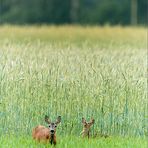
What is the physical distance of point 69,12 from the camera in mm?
38094

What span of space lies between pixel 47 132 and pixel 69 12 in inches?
1244

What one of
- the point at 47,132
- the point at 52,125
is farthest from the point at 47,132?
the point at 52,125

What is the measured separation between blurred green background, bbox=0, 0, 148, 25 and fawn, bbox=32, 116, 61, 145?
29.6 m

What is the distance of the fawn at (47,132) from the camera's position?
21.6 feet

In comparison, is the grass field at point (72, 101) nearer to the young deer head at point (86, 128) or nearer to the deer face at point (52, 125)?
the young deer head at point (86, 128)

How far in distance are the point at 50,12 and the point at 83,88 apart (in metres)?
30.0

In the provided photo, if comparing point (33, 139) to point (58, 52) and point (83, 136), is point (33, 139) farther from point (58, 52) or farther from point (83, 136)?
point (58, 52)

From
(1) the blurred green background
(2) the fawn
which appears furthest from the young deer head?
(1) the blurred green background

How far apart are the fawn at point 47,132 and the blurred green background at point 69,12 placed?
2957cm

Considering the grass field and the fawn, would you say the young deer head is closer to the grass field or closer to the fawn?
the grass field

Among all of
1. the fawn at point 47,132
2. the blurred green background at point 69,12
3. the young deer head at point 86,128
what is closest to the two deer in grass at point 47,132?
the fawn at point 47,132

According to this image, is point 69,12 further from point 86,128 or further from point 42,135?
point 42,135

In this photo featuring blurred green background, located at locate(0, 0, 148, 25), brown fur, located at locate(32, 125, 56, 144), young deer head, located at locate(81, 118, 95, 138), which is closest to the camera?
brown fur, located at locate(32, 125, 56, 144)

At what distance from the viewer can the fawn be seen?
6574 millimetres
